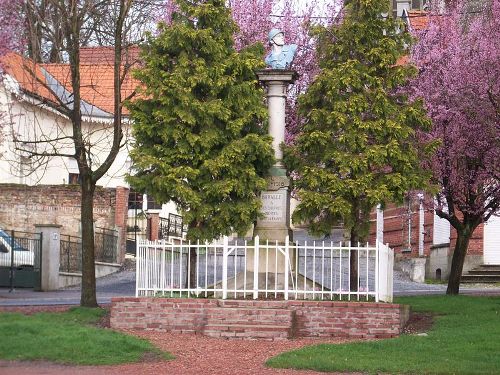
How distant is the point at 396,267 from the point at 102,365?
79.1 feet

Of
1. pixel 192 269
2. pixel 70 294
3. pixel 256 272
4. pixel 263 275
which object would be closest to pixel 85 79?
pixel 70 294

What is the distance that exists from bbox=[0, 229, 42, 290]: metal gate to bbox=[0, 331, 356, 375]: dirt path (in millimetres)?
12557

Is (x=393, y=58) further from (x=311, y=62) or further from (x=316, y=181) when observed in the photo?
(x=311, y=62)

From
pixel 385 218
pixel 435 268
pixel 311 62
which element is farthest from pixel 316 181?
pixel 385 218

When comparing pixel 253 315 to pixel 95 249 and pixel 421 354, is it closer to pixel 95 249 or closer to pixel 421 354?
pixel 421 354

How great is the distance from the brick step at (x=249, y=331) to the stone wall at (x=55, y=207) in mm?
18157

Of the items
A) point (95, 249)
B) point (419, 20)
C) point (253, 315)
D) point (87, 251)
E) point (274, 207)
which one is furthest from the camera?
point (95, 249)

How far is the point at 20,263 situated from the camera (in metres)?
27.9

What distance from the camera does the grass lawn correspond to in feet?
39.6

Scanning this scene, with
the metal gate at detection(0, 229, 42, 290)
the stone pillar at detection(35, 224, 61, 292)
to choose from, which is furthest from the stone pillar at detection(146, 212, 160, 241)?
the stone pillar at detection(35, 224, 61, 292)

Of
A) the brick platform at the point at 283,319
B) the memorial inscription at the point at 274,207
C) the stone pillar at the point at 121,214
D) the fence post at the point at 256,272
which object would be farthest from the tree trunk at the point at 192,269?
the stone pillar at the point at 121,214

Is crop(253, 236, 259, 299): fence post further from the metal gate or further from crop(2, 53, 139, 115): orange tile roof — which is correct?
the metal gate

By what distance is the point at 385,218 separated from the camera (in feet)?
129

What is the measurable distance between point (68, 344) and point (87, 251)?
17.6 feet
